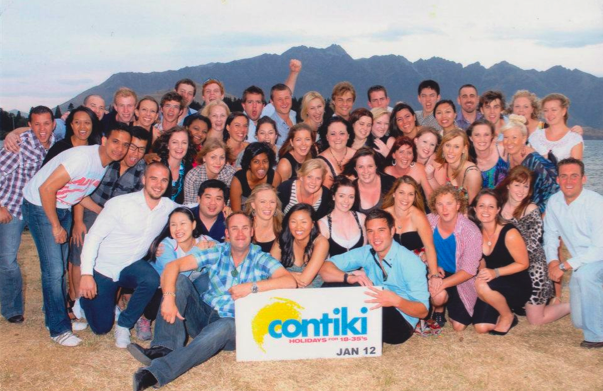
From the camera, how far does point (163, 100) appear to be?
7117 mm

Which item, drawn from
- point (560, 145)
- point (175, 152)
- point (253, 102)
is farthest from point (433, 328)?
point (253, 102)

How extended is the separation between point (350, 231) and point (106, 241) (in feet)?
8.37

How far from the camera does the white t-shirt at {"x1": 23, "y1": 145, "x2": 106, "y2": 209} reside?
16.9ft

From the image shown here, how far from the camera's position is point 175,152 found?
619 cm

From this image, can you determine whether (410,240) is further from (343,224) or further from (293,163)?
(293,163)

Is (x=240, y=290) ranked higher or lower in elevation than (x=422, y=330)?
higher

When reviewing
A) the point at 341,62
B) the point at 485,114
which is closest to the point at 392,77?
the point at 341,62

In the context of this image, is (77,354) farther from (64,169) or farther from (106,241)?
(64,169)

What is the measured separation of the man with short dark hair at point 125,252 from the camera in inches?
204

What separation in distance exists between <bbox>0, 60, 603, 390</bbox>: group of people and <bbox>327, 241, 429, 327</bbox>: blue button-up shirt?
14mm

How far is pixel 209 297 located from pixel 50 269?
1.70 meters

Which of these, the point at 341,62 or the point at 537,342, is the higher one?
the point at 341,62

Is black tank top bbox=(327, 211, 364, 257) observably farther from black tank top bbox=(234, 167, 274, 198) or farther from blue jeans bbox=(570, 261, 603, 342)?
blue jeans bbox=(570, 261, 603, 342)

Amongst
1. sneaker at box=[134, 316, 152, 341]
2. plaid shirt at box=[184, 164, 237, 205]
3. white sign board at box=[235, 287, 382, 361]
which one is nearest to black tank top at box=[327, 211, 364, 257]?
white sign board at box=[235, 287, 382, 361]
